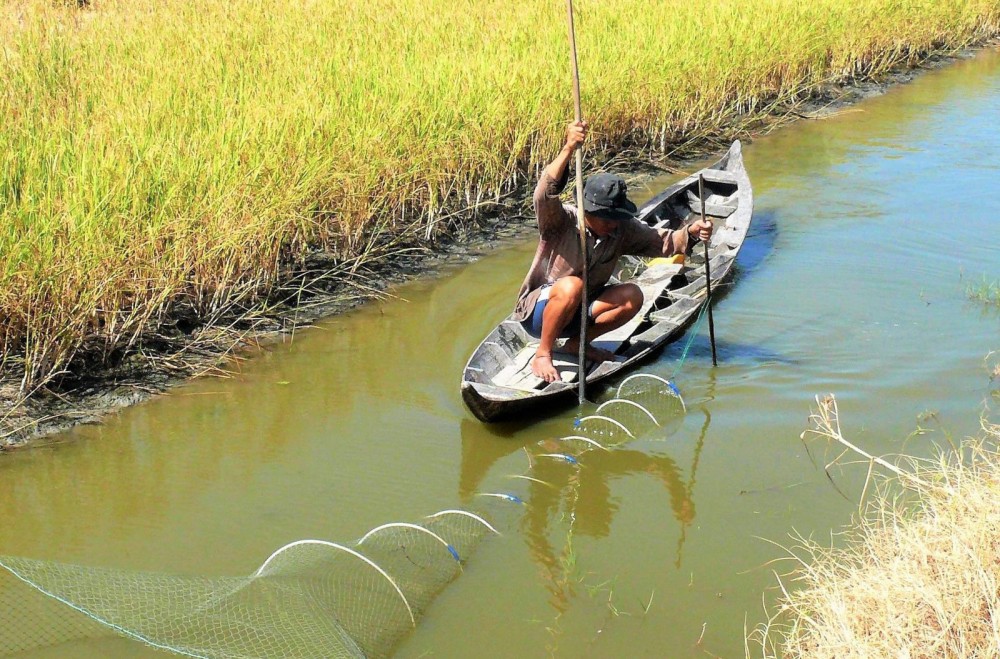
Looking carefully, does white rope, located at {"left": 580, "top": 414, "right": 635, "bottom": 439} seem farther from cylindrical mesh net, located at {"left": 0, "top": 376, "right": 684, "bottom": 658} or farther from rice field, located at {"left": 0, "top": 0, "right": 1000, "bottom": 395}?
rice field, located at {"left": 0, "top": 0, "right": 1000, "bottom": 395}

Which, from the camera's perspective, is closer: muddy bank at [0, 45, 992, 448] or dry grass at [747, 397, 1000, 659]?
dry grass at [747, 397, 1000, 659]

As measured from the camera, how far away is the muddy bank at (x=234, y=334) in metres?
4.48

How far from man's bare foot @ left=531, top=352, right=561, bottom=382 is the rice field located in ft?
5.19

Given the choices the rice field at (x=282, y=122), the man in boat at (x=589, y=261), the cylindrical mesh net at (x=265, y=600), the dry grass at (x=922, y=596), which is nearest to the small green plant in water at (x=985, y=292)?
the man in boat at (x=589, y=261)

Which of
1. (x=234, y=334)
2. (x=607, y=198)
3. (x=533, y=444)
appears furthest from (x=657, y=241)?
(x=234, y=334)

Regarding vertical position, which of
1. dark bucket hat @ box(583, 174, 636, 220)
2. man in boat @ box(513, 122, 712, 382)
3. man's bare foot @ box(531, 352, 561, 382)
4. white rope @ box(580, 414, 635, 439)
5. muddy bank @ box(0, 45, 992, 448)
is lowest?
white rope @ box(580, 414, 635, 439)

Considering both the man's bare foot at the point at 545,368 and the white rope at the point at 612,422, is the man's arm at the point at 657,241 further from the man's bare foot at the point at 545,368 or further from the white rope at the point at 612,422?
the white rope at the point at 612,422

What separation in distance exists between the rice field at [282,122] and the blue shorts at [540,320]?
1.44 meters

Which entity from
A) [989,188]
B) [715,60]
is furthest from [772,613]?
[715,60]

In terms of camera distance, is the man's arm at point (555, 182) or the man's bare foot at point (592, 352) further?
the man's bare foot at point (592, 352)

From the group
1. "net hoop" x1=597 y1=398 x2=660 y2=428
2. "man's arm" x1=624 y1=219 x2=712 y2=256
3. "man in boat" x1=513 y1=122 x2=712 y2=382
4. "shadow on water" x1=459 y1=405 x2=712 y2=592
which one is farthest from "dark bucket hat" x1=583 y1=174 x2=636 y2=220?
"shadow on water" x1=459 y1=405 x2=712 y2=592

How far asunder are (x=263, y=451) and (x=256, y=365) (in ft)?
2.74

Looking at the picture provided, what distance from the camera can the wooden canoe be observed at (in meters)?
4.50

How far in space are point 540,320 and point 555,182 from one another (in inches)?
32.4
